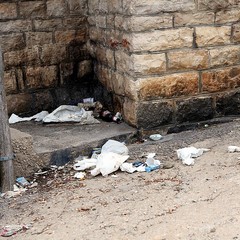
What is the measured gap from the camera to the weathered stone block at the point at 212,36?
18.4 feet

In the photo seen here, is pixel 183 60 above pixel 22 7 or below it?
below

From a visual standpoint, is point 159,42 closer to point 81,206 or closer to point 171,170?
point 171,170

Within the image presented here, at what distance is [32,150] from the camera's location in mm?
4980

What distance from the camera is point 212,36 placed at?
565cm

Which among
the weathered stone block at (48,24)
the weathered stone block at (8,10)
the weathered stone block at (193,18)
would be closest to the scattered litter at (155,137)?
the weathered stone block at (193,18)

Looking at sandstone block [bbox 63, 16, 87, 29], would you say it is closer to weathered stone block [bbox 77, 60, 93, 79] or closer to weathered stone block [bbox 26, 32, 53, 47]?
weathered stone block [bbox 26, 32, 53, 47]

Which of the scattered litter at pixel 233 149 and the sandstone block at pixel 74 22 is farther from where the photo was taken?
the sandstone block at pixel 74 22

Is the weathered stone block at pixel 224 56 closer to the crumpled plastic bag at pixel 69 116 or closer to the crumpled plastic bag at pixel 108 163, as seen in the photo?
the crumpled plastic bag at pixel 69 116

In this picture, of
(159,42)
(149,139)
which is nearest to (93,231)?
(149,139)

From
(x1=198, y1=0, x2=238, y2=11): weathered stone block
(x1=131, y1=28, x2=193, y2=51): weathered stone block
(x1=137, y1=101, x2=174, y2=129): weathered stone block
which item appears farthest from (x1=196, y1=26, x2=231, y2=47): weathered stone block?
(x1=137, y1=101, x2=174, y2=129): weathered stone block

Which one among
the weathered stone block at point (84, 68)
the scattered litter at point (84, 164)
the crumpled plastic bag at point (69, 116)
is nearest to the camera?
the scattered litter at point (84, 164)

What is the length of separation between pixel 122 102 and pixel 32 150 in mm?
1336

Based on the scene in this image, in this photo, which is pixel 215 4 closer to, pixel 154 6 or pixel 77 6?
pixel 154 6

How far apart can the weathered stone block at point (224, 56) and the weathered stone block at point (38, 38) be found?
194cm
